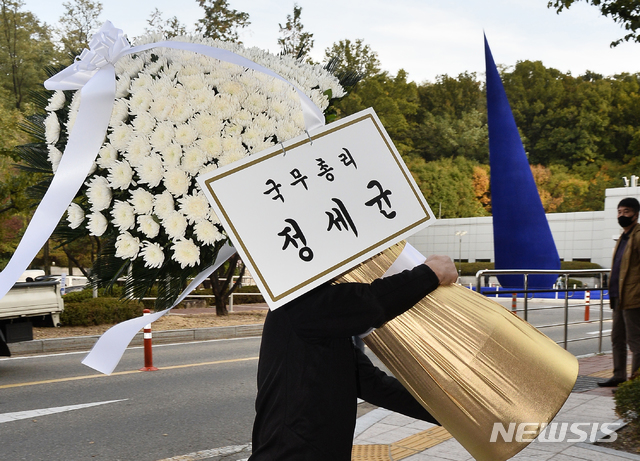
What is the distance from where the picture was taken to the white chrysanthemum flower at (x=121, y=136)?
1748 mm

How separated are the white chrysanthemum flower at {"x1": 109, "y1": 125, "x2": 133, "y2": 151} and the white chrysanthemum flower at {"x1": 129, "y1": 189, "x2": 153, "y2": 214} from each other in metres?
0.14

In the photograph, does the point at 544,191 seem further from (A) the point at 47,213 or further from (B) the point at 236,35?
(A) the point at 47,213

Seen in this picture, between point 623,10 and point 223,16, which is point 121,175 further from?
point 223,16

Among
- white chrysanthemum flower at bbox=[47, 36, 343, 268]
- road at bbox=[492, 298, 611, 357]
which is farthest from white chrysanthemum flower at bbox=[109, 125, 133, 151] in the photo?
road at bbox=[492, 298, 611, 357]

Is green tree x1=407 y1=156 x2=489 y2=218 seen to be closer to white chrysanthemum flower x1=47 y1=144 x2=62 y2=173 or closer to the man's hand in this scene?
the man's hand

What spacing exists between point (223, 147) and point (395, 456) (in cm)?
315

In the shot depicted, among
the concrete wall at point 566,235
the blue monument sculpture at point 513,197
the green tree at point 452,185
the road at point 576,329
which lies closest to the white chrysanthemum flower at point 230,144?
the road at point 576,329

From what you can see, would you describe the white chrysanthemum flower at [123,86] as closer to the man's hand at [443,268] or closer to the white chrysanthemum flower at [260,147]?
the white chrysanthemum flower at [260,147]

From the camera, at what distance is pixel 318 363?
5.82ft

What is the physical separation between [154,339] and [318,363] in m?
10.4

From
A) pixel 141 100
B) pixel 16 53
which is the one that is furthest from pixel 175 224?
pixel 16 53

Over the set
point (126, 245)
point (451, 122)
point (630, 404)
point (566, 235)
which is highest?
point (451, 122)

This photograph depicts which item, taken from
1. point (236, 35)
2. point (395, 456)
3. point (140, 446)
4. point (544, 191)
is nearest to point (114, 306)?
point (140, 446)

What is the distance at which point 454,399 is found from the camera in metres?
1.70
